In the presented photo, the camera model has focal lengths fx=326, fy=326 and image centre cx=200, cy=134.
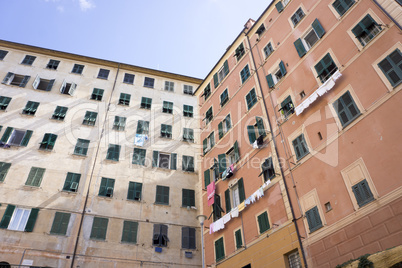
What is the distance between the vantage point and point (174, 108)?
36.1 metres

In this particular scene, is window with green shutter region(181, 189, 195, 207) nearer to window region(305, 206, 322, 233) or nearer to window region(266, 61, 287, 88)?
window region(266, 61, 287, 88)

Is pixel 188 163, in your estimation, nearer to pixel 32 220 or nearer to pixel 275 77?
pixel 275 77

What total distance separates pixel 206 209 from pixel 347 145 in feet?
42.7

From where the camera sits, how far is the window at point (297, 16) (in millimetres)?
22653

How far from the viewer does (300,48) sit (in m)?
21.2

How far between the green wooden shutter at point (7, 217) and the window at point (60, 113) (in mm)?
9470

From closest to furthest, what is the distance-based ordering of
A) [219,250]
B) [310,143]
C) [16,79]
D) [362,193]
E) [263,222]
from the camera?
[362,193] → [310,143] → [263,222] → [219,250] → [16,79]

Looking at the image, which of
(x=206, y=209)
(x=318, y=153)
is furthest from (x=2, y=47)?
(x=318, y=153)

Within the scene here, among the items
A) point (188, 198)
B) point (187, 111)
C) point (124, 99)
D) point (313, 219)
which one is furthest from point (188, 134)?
point (313, 219)

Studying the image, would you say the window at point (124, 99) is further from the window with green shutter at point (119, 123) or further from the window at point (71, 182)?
the window at point (71, 182)

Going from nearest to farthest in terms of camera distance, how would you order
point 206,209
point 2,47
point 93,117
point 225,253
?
point 225,253 < point 206,209 < point 93,117 < point 2,47

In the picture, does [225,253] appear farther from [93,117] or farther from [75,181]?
[93,117]

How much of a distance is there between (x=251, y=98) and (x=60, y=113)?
60.7 ft

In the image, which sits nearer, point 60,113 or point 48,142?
point 48,142
